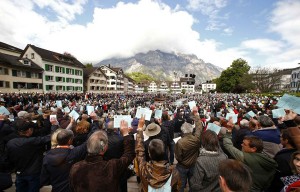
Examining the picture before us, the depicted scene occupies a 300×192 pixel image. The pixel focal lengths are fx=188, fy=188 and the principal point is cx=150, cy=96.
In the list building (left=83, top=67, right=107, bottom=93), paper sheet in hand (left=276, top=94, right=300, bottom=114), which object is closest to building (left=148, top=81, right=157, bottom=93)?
building (left=83, top=67, right=107, bottom=93)

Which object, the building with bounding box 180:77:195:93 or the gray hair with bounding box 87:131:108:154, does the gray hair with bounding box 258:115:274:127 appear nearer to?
the gray hair with bounding box 87:131:108:154

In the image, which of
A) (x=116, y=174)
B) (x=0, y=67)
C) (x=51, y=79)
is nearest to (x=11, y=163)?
(x=116, y=174)

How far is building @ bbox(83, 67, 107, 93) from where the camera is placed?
207ft

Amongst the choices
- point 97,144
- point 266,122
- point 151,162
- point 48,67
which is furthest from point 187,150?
point 48,67

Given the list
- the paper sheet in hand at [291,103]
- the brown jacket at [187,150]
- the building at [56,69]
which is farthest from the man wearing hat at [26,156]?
the building at [56,69]

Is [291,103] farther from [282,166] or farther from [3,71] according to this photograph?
[3,71]

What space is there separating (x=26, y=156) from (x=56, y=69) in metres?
49.2

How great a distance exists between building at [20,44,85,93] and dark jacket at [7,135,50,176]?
4591cm

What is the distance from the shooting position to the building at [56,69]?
43562 millimetres

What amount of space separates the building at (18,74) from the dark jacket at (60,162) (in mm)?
38436

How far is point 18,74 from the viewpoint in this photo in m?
37.1

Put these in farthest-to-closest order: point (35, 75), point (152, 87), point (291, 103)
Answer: point (152, 87) → point (35, 75) → point (291, 103)

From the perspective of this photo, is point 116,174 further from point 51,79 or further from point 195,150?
point 51,79

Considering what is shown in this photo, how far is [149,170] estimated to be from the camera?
254 centimetres
